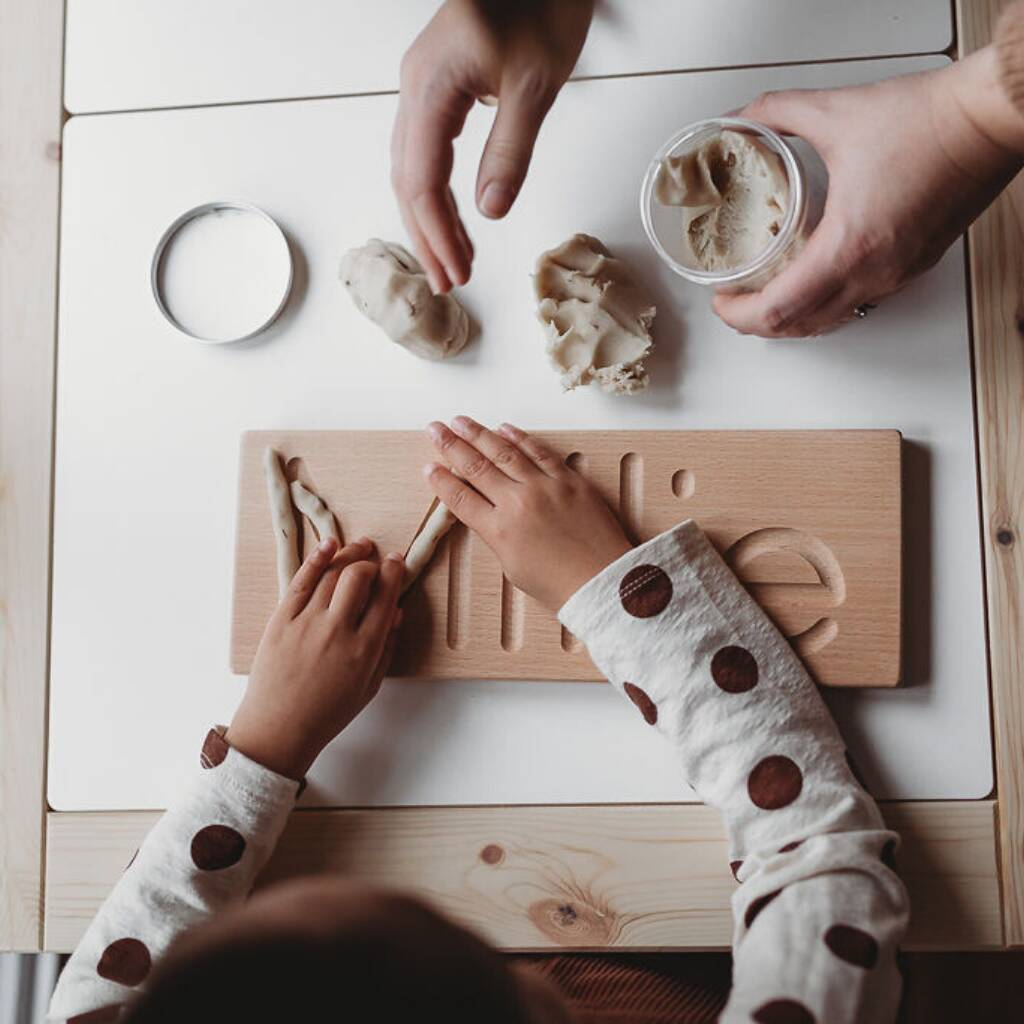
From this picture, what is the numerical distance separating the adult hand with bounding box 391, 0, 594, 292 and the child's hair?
1.36 feet

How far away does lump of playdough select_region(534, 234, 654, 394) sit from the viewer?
2.34 feet

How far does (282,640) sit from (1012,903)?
527 mm

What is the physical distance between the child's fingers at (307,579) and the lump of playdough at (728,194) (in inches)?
13.4

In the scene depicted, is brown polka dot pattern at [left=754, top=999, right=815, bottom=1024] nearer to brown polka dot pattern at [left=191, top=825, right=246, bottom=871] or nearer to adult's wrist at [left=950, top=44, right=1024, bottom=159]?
brown polka dot pattern at [left=191, top=825, right=246, bottom=871]

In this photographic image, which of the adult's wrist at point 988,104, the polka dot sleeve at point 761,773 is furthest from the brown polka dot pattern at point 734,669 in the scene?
the adult's wrist at point 988,104

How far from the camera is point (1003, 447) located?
0.70 meters

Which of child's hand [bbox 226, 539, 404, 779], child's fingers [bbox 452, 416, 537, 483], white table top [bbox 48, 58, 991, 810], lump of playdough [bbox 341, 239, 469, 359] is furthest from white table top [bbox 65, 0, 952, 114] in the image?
child's hand [bbox 226, 539, 404, 779]

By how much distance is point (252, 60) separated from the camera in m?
0.78

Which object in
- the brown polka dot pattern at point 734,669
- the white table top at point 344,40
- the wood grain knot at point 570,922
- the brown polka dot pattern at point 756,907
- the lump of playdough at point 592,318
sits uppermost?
the white table top at point 344,40

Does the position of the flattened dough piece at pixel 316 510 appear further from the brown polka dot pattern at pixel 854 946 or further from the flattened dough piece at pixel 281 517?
the brown polka dot pattern at pixel 854 946

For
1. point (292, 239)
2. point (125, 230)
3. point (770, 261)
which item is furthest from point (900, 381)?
point (125, 230)

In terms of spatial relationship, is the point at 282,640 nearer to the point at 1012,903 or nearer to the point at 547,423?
the point at 547,423

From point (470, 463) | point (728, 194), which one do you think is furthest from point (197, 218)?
point (728, 194)

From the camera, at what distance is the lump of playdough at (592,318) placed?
0.71 m
